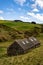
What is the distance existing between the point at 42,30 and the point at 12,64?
259 feet

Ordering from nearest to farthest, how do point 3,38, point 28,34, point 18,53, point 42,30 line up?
1. point 18,53
2. point 3,38
3. point 28,34
4. point 42,30

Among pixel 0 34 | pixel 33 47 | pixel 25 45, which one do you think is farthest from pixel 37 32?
pixel 25 45

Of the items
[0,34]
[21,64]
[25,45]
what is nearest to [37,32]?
[0,34]

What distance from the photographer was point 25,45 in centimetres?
5191

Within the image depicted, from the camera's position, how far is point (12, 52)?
164 ft

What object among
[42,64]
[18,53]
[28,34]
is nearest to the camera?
[42,64]

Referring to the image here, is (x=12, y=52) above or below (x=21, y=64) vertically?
below

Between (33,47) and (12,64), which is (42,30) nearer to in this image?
(33,47)

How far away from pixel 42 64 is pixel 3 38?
5654 centimetres

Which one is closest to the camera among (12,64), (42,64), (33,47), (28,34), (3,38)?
(42,64)

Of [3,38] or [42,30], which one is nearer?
[3,38]

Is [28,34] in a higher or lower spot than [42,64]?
lower

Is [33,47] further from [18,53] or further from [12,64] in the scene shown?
[12,64]

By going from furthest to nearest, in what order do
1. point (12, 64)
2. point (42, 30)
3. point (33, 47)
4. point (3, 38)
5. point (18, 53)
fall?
point (42, 30) → point (3, 38) → point (33, 47) → point (18, 53) → point (12, 64)
